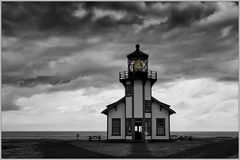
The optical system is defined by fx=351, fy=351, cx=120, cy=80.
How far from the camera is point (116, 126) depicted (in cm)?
3700

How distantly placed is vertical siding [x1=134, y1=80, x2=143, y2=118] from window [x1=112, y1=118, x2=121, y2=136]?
2.21 meters

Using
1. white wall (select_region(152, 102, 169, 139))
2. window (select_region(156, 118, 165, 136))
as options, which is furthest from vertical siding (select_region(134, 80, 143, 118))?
window (select_region(156, 118, 165, 136))

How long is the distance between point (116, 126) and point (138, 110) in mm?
3050

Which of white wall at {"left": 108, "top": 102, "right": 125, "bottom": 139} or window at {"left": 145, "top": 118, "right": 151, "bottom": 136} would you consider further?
white wall at {"left": 108, "top": 102, "right": 125, "bottom": 139}

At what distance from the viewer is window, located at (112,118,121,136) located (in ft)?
121

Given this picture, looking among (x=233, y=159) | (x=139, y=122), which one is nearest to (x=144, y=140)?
(x=139, y=122)

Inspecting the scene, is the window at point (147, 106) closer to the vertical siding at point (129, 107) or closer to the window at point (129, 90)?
the vertical siding at point (129, 107)

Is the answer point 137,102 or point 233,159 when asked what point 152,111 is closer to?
point 137,102

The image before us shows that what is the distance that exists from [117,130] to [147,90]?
5.28 meters

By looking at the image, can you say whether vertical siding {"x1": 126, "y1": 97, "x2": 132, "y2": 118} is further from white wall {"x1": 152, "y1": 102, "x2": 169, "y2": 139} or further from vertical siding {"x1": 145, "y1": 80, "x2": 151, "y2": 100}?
white wall {"x1": 152, "y1": 102, "x2": 169, "y2": 139}

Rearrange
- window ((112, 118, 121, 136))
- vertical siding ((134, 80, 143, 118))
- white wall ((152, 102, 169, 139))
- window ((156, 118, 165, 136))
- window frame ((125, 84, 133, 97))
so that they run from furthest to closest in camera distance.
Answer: window ((156, 118, 165, 136)) → white wall ((152, 102, 169, 139)) → window ((112, 118, 121, 136)) → window frame ((125, 84, 133, 97)) → vertical siding ((134, 80, 143, 118))

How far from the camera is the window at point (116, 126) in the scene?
36.9m

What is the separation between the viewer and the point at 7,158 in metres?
21.3

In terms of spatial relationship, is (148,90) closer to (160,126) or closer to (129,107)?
(129,107)
